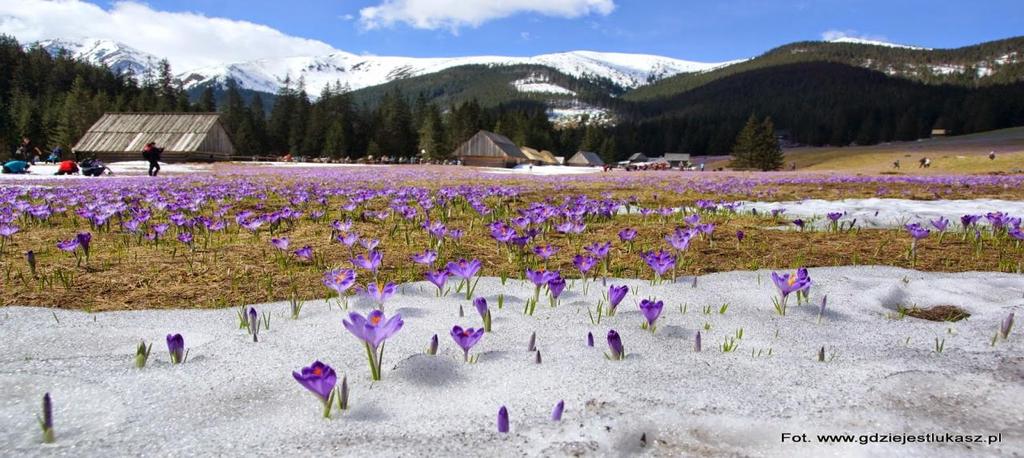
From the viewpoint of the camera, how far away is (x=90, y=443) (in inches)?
51.9

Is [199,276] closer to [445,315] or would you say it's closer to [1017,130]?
[445,315]

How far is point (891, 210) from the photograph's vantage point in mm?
7238

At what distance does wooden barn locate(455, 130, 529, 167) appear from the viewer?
7462 centimetres

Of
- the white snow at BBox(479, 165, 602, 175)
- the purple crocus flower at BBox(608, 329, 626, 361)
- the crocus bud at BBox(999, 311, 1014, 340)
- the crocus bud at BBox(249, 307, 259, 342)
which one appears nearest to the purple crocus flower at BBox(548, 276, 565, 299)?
the purple crocus flower at BBox(608, 329, 626, 361)

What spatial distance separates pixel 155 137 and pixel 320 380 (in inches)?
2007

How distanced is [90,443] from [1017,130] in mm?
97428

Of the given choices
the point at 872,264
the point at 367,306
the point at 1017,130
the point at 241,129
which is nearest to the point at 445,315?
the point at 367,306

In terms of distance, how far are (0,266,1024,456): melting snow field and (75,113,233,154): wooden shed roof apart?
157 feet

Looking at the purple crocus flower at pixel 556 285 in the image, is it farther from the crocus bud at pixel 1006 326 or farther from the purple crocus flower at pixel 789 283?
the crocus bud at pixel 1006 326

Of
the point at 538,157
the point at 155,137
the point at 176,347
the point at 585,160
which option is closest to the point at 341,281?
the point at 176,347

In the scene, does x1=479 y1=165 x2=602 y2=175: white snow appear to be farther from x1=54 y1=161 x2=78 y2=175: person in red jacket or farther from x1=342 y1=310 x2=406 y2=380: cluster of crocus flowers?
x1=342 y1=310 x2=406 y2=380: cluster of crocus flowers

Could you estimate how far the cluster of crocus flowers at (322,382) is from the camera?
1.41m

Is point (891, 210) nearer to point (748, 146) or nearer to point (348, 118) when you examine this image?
point (748, 146)

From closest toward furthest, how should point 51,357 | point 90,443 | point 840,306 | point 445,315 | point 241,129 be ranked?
point 90,443 → point 51,357 → point 445,315 → point 840,306 → point 241,129
